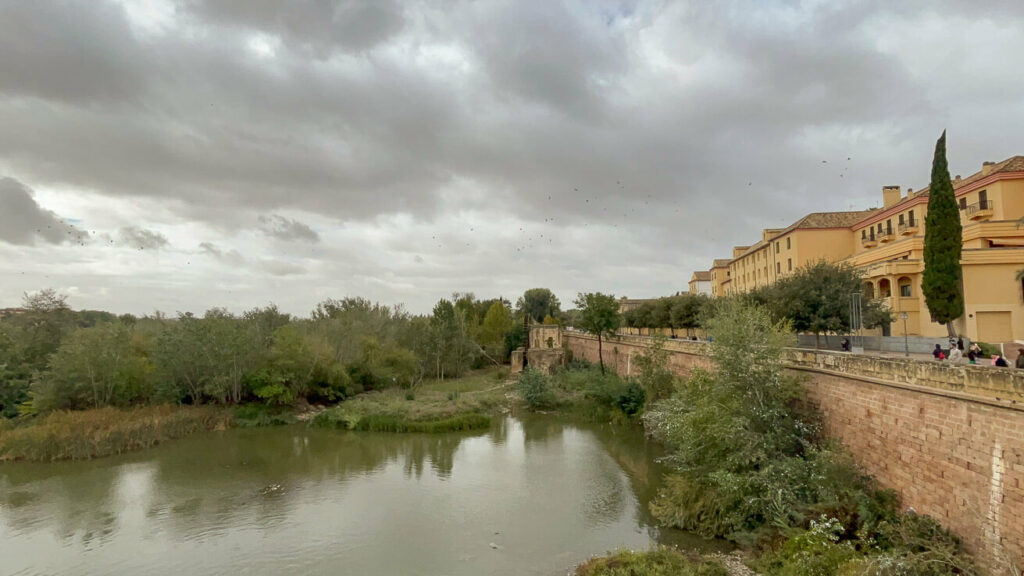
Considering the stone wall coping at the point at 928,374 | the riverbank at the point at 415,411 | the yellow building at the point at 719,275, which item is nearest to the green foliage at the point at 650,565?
the stone wall coping at the point at 928,374

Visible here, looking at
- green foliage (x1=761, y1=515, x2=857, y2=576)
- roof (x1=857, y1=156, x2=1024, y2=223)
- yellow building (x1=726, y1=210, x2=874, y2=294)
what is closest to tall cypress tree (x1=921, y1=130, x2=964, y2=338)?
roof (x1=857, y1=156, x2=1024, y2=223)

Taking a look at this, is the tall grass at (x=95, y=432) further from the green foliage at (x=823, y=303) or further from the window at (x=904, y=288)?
the window at (x=904, y=288)

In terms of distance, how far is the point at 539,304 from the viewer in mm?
86375

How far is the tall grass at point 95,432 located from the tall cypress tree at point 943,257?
116 feet

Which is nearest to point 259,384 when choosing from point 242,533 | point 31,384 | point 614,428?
point 31,384

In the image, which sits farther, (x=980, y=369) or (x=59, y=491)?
(x=59, y=491)

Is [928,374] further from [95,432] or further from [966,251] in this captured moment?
[95,432]

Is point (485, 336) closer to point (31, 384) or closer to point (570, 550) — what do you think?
point (31, 384)

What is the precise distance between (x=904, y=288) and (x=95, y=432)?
4170 cm

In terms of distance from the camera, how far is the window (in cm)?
2834

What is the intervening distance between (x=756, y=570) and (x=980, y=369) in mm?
5728

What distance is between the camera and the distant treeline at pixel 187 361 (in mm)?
27531

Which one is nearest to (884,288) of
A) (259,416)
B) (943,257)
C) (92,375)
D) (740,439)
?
(943,257)

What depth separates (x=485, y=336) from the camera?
59344mm
